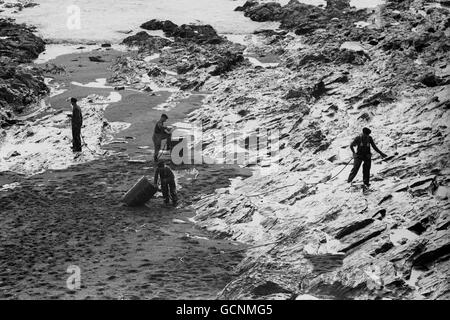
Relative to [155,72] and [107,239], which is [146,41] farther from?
[107,239]

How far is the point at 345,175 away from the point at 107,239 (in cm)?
775

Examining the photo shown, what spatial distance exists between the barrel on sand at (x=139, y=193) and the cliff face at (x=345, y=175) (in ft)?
5.79

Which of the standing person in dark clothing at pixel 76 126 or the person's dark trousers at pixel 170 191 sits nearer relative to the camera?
the person's dark trousers at pixel 170 191

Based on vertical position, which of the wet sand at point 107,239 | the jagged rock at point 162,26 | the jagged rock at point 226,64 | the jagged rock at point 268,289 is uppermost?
the jagged rock at point 162,26

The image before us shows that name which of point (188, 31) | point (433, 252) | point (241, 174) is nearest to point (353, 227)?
point (433, 252)

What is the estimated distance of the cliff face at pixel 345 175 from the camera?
10.7 metres

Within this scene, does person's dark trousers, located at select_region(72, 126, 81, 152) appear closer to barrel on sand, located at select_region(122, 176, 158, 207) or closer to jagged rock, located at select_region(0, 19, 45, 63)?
barrel on sand, located at select_region(122, 176, 158, 207)

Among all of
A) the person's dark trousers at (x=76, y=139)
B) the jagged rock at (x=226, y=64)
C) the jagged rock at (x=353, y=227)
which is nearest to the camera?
the jagged rock at (x=353, y=227)

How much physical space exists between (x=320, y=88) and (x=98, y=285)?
676 inches

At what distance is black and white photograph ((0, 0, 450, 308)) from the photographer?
11.1 m

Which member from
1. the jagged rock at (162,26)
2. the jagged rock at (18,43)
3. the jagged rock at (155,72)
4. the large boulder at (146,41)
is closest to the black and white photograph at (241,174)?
the jagged rock at (155,72)

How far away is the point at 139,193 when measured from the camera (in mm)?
16594

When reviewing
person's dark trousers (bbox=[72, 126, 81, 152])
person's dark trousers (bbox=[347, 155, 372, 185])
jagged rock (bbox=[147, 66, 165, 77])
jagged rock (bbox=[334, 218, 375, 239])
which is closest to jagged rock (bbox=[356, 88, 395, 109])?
person's dark trousers (bbox=[347, 155, 372, 185])

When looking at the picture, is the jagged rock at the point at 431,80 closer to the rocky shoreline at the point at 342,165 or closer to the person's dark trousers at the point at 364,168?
the rocky shoreline at the point at 342,165
